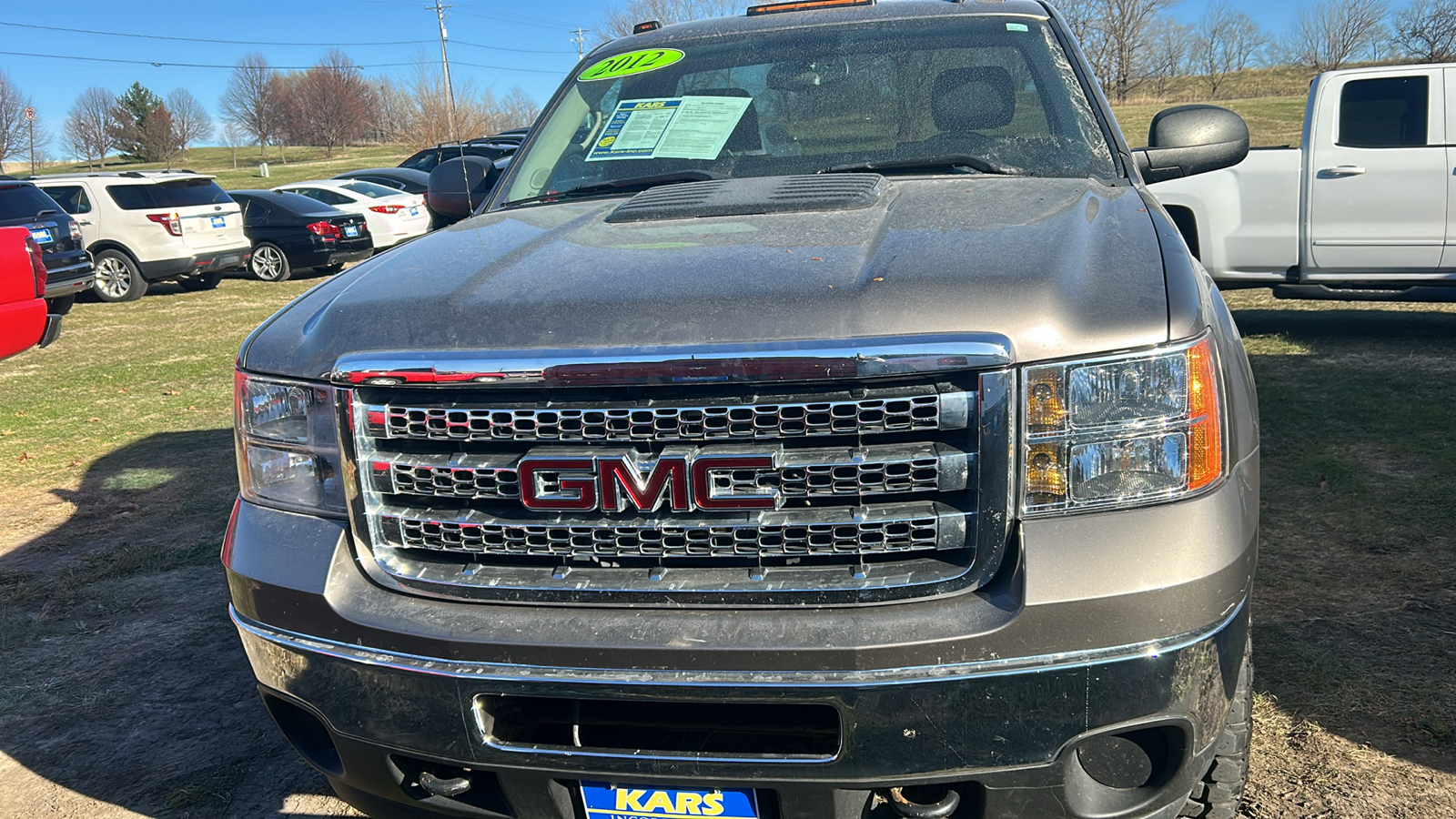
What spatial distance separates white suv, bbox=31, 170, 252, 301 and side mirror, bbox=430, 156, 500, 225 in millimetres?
13558

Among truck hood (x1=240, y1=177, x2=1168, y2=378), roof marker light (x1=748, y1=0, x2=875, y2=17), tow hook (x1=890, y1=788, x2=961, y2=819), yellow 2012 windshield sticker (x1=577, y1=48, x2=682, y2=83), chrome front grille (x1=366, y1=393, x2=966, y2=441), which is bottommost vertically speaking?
tow hook (x1=890, y1=788, x2=961, y2=819)

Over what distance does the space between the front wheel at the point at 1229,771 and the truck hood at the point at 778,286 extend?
791 millimetres

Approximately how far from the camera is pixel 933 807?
189 cm

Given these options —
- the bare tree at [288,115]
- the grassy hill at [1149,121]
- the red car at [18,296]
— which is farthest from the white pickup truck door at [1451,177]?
the bare tree at [288,115]

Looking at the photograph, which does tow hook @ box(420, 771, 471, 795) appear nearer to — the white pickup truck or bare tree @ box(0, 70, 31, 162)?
the white pickup truck

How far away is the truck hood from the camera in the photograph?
1892 mm

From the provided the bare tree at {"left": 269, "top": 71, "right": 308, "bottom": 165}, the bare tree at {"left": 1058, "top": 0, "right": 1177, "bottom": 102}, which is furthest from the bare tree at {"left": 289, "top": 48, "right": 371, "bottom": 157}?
the bare tree at {"left": 1058, "top": 0, "right": 1177, "bottom": 102}

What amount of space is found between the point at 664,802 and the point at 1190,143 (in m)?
2.49

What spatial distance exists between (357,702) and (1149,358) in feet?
5.04

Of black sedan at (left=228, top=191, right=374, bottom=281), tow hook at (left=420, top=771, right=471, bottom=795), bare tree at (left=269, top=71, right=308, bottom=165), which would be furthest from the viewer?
bare tree at (left=269, top=71, right=308, bottom=165)

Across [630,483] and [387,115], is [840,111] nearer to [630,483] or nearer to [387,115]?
[630,483]

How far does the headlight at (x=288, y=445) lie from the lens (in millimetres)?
2152

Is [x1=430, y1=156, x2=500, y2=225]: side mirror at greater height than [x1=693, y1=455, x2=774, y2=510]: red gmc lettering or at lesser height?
greater

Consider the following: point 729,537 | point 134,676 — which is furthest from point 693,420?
point 134,676
